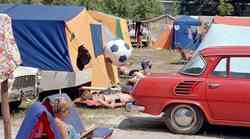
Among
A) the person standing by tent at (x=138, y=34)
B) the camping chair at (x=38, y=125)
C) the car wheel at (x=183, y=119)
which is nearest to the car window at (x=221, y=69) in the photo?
the car wheel at (x=183, y=119)

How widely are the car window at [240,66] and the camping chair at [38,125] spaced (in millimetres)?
4267

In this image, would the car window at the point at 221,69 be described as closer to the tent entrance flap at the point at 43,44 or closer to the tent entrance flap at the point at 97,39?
the tent entrance flap at the point at 43,44

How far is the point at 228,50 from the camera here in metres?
10.9

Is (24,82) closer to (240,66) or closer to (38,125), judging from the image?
(240,66)

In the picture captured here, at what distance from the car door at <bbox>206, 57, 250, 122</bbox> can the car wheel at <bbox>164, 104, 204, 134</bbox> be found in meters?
0.29

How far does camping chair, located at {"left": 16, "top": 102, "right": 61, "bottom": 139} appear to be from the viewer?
7184 mm

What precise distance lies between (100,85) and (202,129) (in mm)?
5747

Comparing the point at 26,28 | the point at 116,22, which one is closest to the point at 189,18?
the point at 116,22

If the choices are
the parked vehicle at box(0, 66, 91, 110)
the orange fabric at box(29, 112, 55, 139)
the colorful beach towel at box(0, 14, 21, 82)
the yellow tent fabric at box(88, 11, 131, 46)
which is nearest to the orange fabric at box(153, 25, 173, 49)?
the yellow tent fabric at box(88, 11, 131, 46)

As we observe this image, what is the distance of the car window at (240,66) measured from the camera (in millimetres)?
10602

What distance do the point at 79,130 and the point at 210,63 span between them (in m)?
3.21

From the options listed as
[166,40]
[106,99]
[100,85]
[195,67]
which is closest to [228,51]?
[195,67]

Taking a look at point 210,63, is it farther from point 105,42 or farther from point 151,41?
point 151,41

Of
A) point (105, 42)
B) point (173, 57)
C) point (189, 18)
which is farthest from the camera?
point (189, 18)
